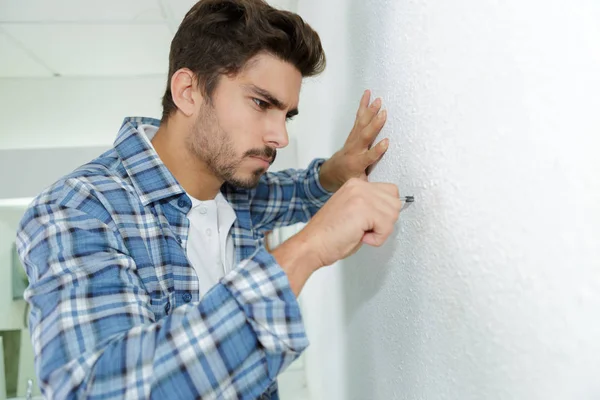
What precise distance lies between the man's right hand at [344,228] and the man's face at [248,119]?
1.02ft

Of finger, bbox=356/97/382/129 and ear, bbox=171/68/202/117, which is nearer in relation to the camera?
finger, bbox=356/97/382/129

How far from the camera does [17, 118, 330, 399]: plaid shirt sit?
45 cm

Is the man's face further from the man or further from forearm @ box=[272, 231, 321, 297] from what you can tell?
forearm @ box=[272, 231, 321, 297]

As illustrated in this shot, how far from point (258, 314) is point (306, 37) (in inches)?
24.5

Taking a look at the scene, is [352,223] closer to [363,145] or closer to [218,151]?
[363,145]

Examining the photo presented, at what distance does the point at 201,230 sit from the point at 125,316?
373mm

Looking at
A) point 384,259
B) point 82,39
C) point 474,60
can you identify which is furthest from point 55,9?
point 474,60

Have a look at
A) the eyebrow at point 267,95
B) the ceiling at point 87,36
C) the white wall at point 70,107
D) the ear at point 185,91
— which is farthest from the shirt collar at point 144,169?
the white wall at point 70,107

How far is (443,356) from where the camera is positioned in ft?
1.58

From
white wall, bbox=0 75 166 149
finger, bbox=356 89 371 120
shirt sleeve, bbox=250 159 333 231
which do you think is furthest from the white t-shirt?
white wall, bbox=0 75 166 149

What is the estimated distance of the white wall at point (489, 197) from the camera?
0.28 meters

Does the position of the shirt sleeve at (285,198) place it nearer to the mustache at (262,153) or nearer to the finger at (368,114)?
the mustache at (262,153)

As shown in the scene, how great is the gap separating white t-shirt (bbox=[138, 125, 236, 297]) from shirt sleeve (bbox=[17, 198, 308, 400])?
12.6 inches

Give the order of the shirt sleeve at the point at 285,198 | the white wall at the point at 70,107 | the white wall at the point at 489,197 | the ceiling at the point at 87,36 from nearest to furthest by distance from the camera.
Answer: the white wall at the point at 489,197 < the shirt sleeve at the point at 285,198 < the ceiling at the point at 87,36 < the white wall at the point at 70,107
